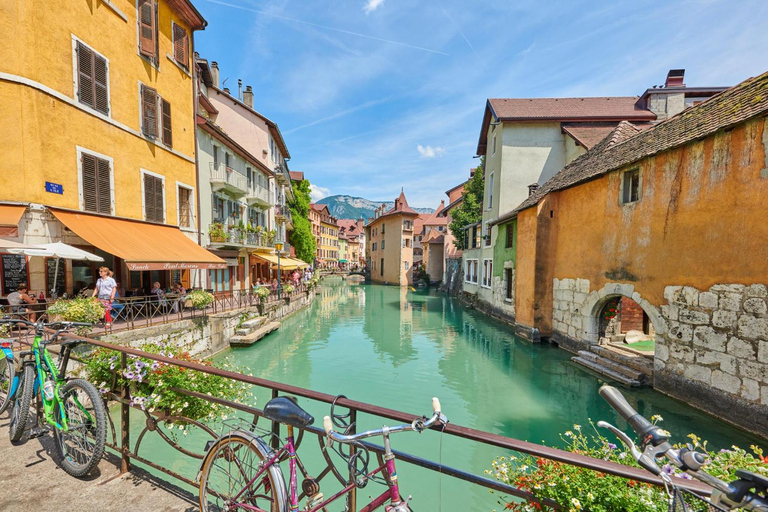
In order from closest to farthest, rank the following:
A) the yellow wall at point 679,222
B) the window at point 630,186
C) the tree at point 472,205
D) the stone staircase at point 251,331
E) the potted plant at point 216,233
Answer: the yellow wall at point 679,222 < the window at point 630,186 < the stone staircase at point 251,331 < the potted plant at point 216,233 < the tree at point 472,205

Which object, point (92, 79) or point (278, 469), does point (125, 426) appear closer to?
point (278, 469)

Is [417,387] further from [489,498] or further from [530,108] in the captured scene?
[530,108]

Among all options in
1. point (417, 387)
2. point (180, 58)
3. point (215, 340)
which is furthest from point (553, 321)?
point (180, 58)

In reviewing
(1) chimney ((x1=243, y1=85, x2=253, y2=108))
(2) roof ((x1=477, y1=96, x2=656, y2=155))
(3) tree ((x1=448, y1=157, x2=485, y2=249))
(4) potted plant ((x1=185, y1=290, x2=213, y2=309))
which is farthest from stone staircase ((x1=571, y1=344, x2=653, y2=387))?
(1) chimney ((x1=243, y1=85, x2=253, y2=108))

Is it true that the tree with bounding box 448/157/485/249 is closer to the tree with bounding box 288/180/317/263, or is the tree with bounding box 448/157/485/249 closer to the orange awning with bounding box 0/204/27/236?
the tree with bounding box 288/180/317/263

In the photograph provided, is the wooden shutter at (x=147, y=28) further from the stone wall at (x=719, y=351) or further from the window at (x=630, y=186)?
the stone wall at (x=719, y=351)

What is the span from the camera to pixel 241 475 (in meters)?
2.23

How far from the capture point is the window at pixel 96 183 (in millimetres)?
10023

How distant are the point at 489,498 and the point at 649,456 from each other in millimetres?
5695

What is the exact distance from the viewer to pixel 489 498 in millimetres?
5660

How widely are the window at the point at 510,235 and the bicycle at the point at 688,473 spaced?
59.1ft

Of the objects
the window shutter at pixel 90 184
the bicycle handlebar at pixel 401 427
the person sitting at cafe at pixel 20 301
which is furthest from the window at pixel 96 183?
the bicycle handlebar at pixel 401 427

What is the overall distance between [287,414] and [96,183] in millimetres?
12541

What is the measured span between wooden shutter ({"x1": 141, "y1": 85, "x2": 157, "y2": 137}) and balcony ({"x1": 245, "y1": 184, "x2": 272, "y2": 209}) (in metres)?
7.43
